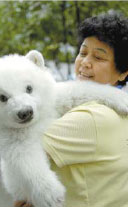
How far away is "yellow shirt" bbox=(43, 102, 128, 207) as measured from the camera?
1843mm

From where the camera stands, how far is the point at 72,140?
1.85 metres

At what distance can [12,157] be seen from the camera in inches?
69.8

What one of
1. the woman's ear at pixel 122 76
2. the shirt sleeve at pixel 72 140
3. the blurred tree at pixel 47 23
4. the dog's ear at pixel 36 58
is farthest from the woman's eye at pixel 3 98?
the blurred tree at pixel 47 23

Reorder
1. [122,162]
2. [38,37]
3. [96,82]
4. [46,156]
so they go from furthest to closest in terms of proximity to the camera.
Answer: [38,37] → [96,82] → [122,162] → [46,156]

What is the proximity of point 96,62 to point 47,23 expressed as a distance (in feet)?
8.90

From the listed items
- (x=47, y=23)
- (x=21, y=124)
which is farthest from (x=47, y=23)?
(x=21, y=124)

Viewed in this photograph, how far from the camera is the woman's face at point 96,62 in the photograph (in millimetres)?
2250

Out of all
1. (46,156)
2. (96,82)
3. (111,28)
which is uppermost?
(111,28)

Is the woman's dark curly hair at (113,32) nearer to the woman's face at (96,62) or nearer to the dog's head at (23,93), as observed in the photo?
the woman's face at (96,62)

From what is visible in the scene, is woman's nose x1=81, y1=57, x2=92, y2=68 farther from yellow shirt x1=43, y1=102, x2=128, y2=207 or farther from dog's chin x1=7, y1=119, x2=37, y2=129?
dog's chin x1=7, y1=119, x2=37, y2=129

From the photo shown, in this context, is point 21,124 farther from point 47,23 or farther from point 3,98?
point 47,23

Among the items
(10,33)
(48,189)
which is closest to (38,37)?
(10,33)

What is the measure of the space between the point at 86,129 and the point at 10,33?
11.8ft

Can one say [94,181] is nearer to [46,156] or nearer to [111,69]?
[46,156]
